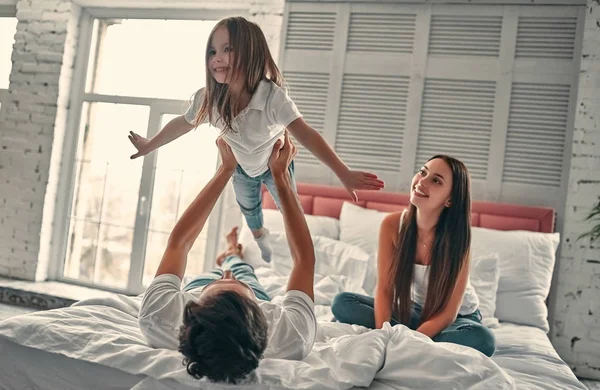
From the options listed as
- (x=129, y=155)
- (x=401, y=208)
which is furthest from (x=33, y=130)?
(x=401, y=208)

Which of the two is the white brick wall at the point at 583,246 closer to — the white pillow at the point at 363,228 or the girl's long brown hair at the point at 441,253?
the white pillow at the point at 363,228

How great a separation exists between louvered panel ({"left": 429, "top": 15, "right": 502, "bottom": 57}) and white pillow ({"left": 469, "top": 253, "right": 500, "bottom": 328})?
1368mm

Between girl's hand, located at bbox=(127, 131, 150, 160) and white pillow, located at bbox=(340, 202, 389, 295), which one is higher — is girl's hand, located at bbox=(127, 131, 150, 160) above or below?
above

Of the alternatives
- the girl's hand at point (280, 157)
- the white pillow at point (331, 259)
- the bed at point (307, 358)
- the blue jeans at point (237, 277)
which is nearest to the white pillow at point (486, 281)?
the bed at point (307, 358)

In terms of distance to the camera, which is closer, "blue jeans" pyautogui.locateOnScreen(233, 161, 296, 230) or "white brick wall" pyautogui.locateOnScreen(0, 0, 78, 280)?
"blue jeans" pyautogui.locateOnScreen(233, 161, 296, 230)

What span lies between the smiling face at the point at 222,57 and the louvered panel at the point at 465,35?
203cm

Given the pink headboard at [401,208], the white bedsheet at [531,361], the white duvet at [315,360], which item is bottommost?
the white bedsheet at [531,361]

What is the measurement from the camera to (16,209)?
15.1 ft

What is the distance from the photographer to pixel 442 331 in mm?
2164

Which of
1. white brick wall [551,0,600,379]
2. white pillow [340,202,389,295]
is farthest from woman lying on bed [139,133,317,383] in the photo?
white brick wall [551,0,600,379]

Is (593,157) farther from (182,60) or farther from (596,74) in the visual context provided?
(182,60)

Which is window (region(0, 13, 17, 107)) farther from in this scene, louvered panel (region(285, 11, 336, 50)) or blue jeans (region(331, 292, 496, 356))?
blue jeans (region(331, 292, 496, 356))

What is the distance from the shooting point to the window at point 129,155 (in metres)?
4.47

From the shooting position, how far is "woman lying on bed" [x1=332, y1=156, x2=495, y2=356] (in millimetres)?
2213
